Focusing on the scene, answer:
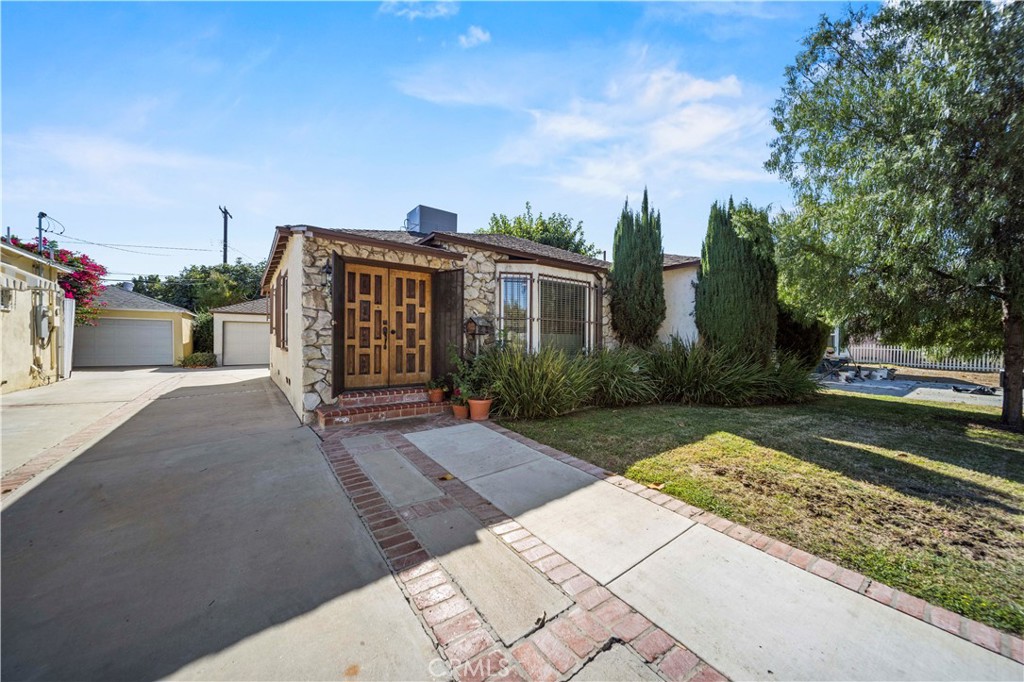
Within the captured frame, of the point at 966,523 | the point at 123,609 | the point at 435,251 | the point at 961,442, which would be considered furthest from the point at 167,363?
the point at 961,442

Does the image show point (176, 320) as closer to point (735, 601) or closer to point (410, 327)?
point (410, 327)

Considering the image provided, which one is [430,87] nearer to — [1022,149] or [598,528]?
[598,528]

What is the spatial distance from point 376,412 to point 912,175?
8.40 meters

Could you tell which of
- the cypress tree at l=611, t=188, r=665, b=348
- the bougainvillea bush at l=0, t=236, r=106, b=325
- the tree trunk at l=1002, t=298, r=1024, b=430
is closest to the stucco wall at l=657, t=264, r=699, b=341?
the cypress tree at l=611, t=188, r=665, b=348

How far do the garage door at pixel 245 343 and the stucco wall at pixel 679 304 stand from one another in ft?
56.5

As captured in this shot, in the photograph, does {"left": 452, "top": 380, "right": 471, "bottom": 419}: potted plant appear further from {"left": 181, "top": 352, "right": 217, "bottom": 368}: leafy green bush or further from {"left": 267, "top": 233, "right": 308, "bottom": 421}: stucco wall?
{"left": 181, "top": 352, "right": 217, "bottom": 368}: leafy green bush

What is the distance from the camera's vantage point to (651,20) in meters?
5.92

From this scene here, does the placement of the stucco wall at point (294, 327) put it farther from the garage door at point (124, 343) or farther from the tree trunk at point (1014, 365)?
the garage door at point (124, 343)

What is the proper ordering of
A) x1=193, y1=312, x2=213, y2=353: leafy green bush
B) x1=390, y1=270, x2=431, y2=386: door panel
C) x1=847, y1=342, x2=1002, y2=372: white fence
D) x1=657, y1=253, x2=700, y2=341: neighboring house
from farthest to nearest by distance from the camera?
1. x1=193, y1=312, x2=213, y2=353: leafy green bush
2. x1=847, y1=342, x2=1002, y2=372: white fence
3. x1=657, y1=253, x2=700, y2=341: neighboring house
4. x1=390, y1=270, x2=431, y2=386: door panel

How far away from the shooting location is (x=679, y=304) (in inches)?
404

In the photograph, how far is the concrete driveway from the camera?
1.73 metres

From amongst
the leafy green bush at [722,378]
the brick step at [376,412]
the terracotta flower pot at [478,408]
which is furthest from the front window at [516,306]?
the leafy green bush at [722,378]

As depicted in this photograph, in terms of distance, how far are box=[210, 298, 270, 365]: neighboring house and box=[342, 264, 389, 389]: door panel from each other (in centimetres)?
1378

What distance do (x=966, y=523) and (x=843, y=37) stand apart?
7770mm
